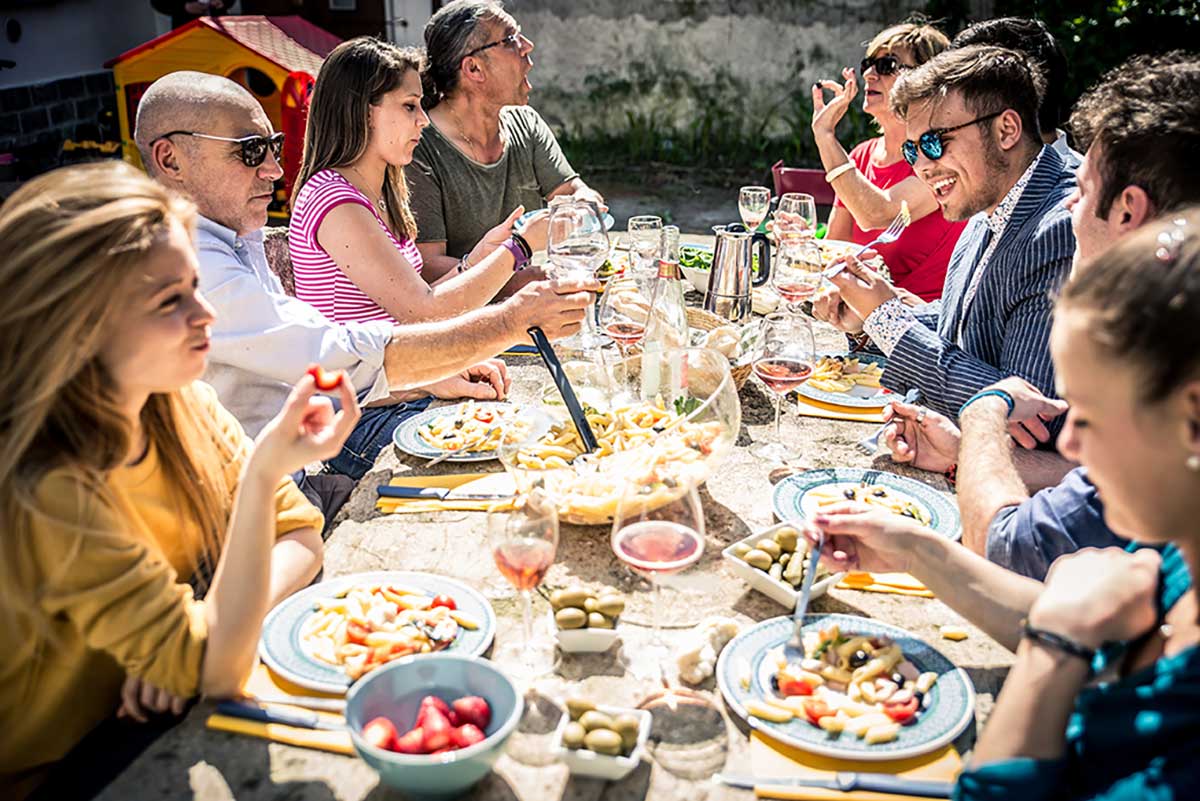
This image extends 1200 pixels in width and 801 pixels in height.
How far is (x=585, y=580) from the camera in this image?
2.10 metres

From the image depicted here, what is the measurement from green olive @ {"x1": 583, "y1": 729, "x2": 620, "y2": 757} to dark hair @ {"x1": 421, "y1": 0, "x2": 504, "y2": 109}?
376cm

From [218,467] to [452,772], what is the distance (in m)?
0.90

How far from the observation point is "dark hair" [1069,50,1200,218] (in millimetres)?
2027

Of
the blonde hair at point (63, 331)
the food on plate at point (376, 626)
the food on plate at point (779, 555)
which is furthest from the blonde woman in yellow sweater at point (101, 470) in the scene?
the food on plate at point (779, 555)

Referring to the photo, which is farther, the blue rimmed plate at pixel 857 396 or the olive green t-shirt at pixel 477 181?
the olive green t-shirt at pixel 477 181

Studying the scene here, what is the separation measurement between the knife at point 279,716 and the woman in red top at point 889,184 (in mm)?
3468

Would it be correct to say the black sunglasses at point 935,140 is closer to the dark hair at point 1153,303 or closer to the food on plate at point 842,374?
the food on plate at point 842,374

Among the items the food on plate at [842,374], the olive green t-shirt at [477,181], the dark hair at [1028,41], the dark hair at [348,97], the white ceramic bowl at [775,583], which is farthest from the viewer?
the olive green t-shirt at [477,181]

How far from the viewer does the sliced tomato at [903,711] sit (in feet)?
5.49

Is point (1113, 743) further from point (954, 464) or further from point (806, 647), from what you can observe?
point (954, 464)

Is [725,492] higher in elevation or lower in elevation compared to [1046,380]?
lower

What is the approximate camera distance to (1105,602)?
1.50m

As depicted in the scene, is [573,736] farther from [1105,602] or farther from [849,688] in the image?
[1105,602]

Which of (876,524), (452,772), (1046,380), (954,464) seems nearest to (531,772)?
(452,772)
